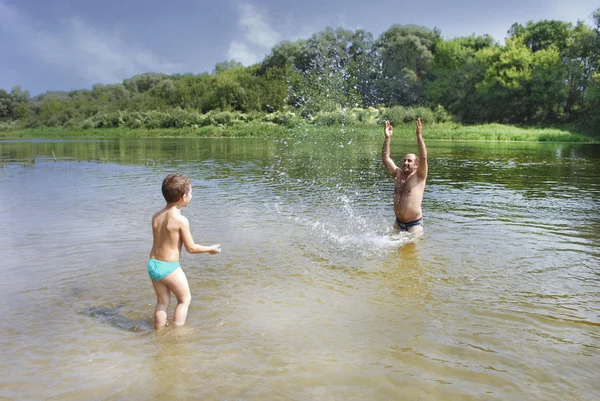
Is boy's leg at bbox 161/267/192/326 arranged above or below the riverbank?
below

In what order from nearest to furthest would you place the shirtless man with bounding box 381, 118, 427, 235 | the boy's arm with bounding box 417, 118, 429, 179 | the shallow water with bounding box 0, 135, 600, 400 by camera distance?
1. the shallow water with bounding box 0, 135, 600, 400
2. the boy's arm with bounding box 417, 118, 429, 179
3. the shirtless man with bounding box 381, 118, 427, 235

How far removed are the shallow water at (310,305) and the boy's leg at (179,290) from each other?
148mm

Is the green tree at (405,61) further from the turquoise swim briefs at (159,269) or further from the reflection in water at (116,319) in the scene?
the turquoise swim briefs at (159,269)

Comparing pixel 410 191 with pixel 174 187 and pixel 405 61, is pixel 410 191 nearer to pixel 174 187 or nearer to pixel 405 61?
pixel 174 187

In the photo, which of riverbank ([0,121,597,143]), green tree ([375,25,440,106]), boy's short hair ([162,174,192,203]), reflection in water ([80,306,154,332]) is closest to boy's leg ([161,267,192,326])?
reflection in water ([80,306,154,332])

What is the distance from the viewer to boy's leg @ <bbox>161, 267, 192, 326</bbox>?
491cm

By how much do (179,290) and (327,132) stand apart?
4134 cm

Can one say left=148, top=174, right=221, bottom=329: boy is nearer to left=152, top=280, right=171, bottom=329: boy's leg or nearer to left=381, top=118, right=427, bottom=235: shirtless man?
left=152, top=280, right=171, bottom=329: boy's leg

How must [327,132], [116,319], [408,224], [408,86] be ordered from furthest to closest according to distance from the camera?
[408,86] → [327,132] → [408,224] → [116,319]

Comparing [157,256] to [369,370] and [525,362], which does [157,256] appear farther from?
[525,362]

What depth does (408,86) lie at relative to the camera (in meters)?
72.6

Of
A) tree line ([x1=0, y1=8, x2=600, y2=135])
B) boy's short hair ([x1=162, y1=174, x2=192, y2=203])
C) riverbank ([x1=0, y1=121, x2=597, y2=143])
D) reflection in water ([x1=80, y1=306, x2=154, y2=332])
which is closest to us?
boy's short hair ([x1=162, y1=174, x2=192, y2=203])

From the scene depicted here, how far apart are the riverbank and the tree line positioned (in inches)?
97.5

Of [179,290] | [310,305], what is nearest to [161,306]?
[179,290]
